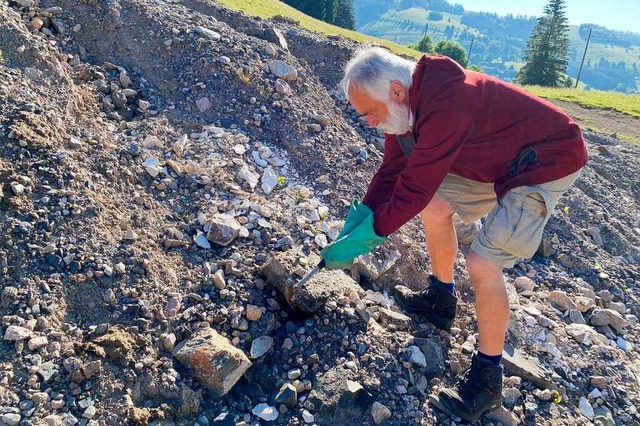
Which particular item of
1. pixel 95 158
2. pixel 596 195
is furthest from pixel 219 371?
pixel 596 195

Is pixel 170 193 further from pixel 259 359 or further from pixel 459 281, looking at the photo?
pixel 459 281

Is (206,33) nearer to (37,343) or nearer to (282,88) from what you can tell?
(282,88)

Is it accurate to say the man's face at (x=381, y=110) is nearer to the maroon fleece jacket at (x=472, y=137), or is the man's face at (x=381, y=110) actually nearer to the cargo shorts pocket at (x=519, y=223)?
the maroon fleece jacket at (x=472, y=137)

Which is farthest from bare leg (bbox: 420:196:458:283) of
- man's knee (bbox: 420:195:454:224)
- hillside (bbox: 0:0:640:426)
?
hillside (bbox: 0:0:640:426)

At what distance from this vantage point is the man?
8.60 feet

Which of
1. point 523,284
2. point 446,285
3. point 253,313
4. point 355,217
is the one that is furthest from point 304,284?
point 523,284

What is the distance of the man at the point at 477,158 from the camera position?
2.62 m

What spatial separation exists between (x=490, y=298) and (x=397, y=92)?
48.1 inches

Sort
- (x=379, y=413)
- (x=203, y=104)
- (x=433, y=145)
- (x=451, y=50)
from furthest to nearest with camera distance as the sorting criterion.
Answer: (x=451, y=50)
(x=203, y=104)
(x=379, y=413)
(x=433, y=145)

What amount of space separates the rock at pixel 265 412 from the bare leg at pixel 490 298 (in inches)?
48.7

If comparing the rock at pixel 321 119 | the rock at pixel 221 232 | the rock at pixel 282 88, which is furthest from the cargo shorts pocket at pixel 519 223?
the rock at pixel 282 88

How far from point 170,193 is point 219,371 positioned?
5.15 feet

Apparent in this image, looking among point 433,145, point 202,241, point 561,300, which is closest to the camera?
point 433,145

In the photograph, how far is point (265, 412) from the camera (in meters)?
2.90
